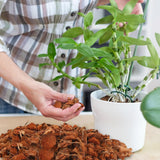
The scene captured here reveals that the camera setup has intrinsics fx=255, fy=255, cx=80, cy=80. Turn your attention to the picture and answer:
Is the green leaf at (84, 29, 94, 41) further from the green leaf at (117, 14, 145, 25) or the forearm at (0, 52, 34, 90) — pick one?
the forearm at (0, 52, 34, 90)

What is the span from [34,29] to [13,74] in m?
0.32

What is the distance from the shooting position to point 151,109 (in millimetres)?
353

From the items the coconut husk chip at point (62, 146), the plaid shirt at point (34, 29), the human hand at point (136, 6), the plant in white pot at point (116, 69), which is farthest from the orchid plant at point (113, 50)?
the plaid shirt at point (34, 29)

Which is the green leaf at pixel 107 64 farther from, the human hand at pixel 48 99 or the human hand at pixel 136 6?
the human hand at pixel 136 6

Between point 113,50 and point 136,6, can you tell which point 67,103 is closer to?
point 113,50

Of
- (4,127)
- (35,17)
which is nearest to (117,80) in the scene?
(4,127)

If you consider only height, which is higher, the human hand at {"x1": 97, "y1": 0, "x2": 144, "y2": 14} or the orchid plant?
the human hand at {"x1": 97, "y1": 0, "x2": 144, "y2": 14}

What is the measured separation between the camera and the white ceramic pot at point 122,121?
588 millimetres

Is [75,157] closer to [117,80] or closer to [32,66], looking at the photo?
[117,80]

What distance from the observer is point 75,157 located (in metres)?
0.53

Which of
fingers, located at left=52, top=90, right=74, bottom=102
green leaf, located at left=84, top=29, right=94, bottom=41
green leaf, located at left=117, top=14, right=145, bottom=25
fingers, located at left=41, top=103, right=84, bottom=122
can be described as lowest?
fingers, located at left=41, top=103, right=84, bottom=122

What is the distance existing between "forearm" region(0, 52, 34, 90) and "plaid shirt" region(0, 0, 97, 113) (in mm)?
176

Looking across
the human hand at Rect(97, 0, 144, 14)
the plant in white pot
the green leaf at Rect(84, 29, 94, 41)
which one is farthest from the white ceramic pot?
the human hand at Rect(97, 0, 144, 14)

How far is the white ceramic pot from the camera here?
588mm
